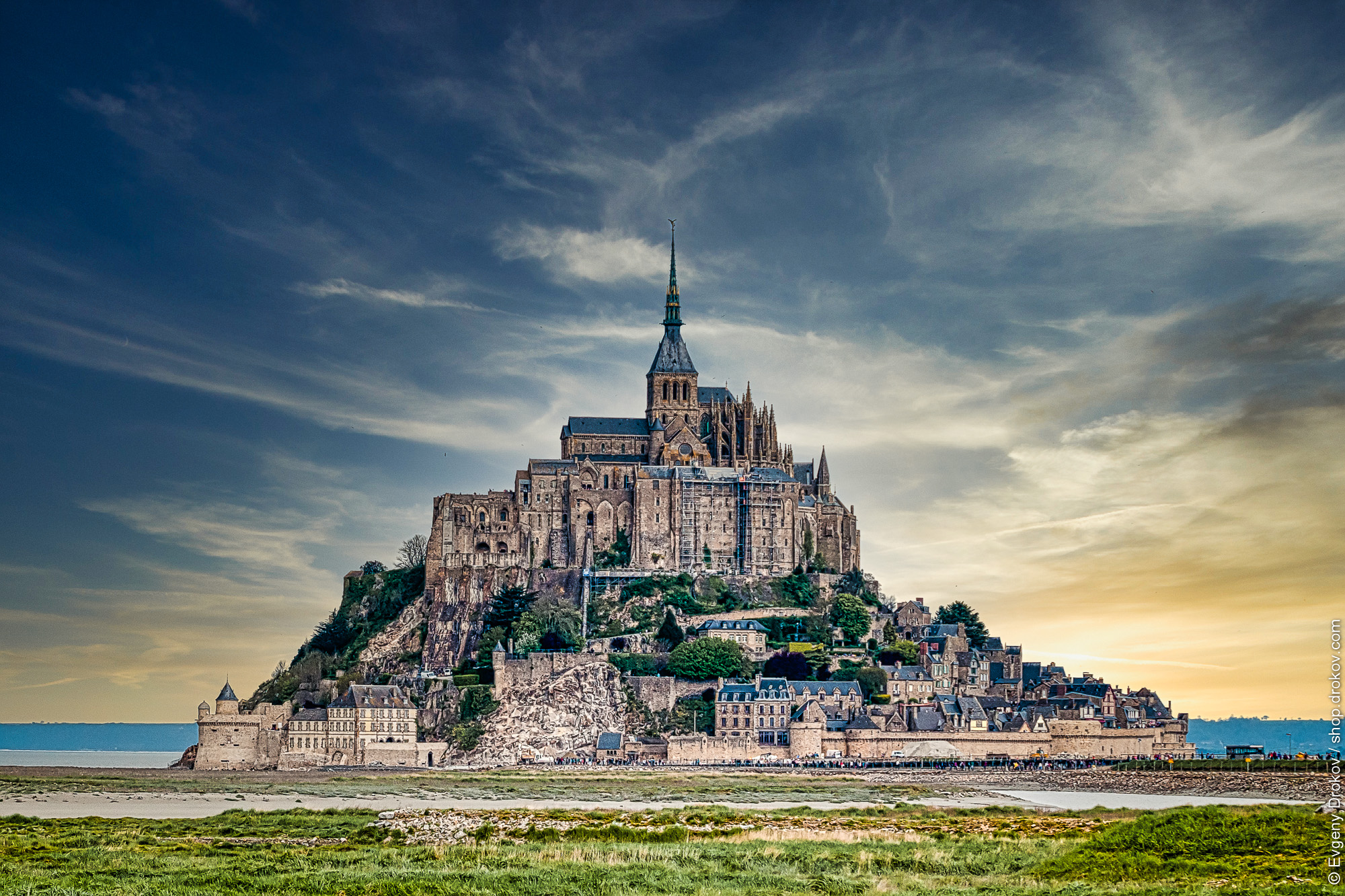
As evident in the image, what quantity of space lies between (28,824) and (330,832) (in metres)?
13.4

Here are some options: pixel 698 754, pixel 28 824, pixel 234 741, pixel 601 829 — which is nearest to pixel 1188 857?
pixel 601 829

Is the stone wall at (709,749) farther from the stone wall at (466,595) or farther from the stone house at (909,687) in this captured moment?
the stone wall at (466,595)

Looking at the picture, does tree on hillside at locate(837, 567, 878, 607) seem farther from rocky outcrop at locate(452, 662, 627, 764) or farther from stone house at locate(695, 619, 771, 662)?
rocky outcrop at locate(452, 662, 627, 764)

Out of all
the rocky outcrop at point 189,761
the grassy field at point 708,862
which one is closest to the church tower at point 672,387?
the rocky outcrop at point 189,761

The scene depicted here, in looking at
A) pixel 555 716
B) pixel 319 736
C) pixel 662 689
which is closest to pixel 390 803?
pixel 319 736

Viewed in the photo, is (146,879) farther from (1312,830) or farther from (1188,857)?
(1312,830)

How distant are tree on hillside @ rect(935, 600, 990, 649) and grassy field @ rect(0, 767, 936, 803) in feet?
127

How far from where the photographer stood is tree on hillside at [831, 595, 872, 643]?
116188 mm

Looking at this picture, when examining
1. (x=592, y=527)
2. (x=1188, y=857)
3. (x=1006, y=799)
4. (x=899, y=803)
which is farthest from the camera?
(x=592, y=527)

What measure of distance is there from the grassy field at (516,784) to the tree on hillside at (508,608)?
68.1 feet

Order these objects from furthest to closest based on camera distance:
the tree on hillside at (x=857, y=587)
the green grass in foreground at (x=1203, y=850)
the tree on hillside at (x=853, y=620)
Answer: the tree on hillside at (x=857, y=587) < the tree on hillside at (x=853, y=620) < the green grass in foreground at (x=1203, y=850)

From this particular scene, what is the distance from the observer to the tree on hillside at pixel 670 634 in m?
110

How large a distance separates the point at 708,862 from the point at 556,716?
203 feet

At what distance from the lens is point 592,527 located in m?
123
